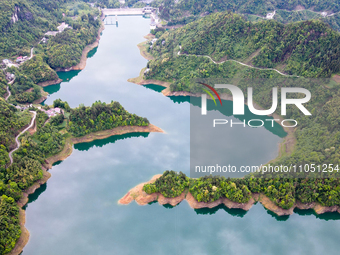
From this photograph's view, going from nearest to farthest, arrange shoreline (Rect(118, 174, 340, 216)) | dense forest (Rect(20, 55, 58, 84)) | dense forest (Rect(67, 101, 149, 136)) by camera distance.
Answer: shoreline (Rect(118, 174, 340, 216)), dense forest (Rect(67, 101, 149, 136)), dense forest (Rect(20, 55, 58, 84))

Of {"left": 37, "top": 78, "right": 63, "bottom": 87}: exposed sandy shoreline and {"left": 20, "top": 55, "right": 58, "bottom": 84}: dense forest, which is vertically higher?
{"left": 20, "top": 55, "right": 58, "bottom": 84}: dense forest

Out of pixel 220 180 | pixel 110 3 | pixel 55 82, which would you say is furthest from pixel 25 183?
pixel 110 3

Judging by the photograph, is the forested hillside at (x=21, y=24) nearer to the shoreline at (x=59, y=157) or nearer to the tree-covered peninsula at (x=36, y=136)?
the tree-covered peninsula at (x=36, y=136)

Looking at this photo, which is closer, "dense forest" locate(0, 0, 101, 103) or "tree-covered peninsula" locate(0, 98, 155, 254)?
"tree-covered peninsula" locate(0, 98, 155, 254)

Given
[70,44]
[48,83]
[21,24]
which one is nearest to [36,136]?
[48,83]

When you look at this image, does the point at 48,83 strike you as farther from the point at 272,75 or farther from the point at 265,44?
the point at 272,75

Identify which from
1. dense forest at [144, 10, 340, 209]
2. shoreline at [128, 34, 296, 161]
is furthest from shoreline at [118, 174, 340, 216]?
shoreline at [128, 34, 296, 161]

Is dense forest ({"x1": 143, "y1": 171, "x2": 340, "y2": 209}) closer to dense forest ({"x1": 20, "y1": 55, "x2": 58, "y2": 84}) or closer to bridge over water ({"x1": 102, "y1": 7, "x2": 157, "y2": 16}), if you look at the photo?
dense forest ({"x1": 20, "y1": 55, "x2": 58, "y2": 84})

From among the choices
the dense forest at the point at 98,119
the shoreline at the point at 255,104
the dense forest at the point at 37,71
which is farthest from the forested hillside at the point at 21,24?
the dense forest at the point at 98,119
